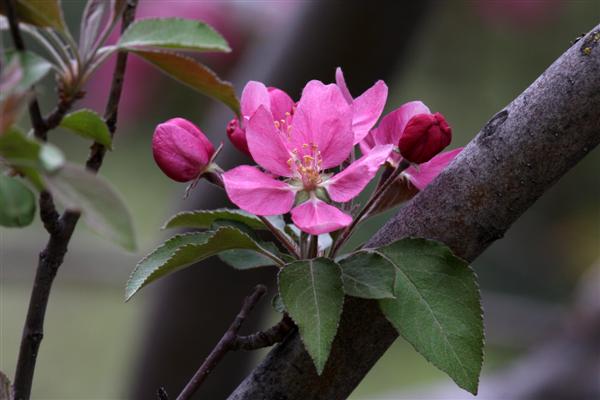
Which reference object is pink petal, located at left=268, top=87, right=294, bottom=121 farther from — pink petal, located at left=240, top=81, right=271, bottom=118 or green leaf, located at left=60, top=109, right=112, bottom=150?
green leaf, located at left=60, top=109, right=112, bottom=150

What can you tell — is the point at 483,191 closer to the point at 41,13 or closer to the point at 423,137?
the point at 423,137

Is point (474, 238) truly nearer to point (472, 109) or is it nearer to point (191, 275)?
point (191, 275)

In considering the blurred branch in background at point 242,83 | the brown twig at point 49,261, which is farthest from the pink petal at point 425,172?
the blurred branch in background at point 242,83

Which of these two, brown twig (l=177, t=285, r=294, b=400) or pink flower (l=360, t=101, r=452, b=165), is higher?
pink flower (l=360, t=101, r=452, b=165)

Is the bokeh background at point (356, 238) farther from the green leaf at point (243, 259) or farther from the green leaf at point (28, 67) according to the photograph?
the green leaf at point (28, 67)

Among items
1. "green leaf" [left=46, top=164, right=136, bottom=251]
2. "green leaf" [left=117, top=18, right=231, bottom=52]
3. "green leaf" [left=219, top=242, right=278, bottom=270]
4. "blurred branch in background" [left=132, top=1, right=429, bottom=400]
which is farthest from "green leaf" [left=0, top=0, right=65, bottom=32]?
"blurred branch in background" [left=132, top=1, right=429, bottom=400]

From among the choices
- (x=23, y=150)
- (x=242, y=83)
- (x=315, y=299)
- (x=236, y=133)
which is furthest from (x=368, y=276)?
(x=242, y=83)
